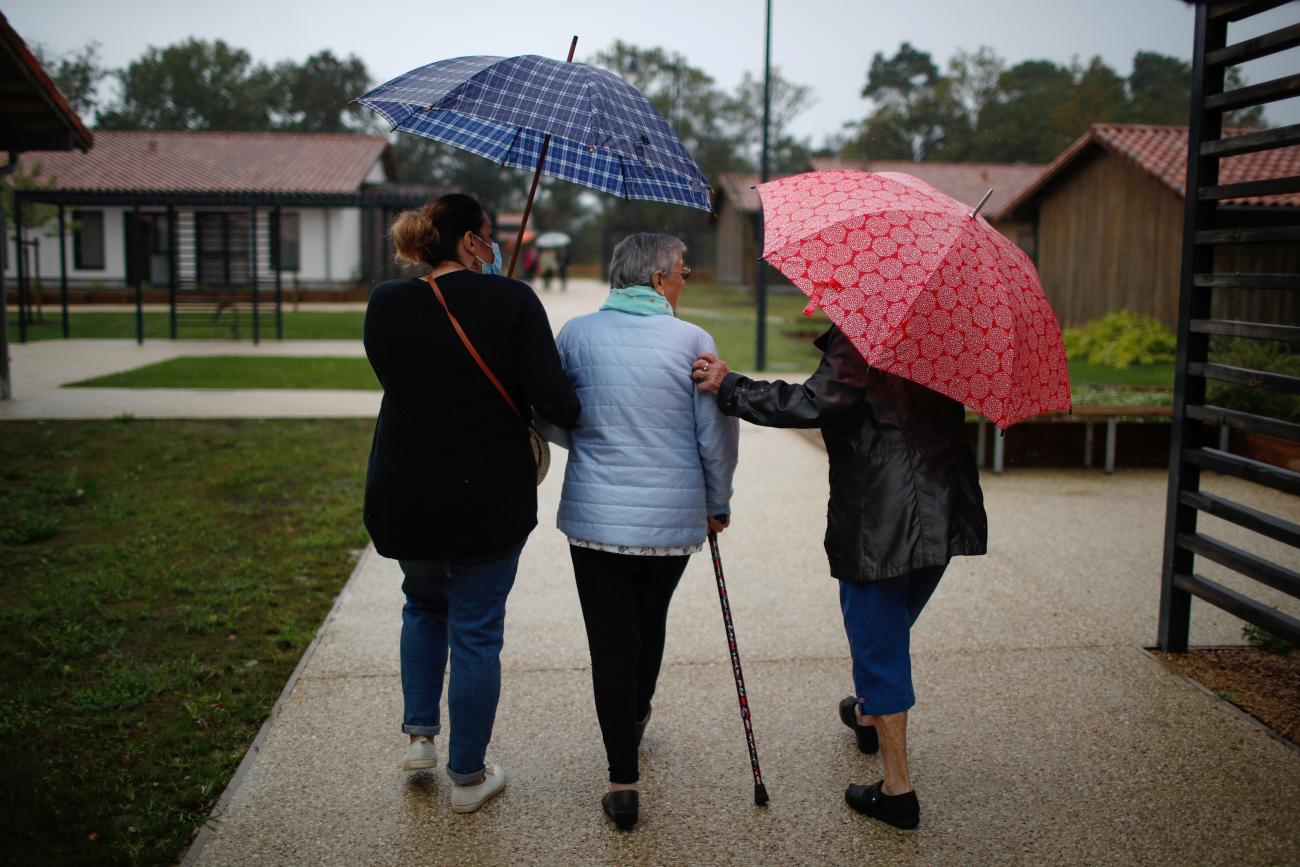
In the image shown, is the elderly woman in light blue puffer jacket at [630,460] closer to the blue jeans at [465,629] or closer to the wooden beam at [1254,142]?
the blue jeans at [465,629]

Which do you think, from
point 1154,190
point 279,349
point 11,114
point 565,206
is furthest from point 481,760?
point 565,206

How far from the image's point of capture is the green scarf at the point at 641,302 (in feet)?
10.8

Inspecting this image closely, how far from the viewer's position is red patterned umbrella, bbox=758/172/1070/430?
2990 millimetres

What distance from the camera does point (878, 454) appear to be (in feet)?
10.7

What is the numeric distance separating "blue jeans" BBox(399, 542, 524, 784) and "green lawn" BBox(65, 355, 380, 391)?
34.1 ft

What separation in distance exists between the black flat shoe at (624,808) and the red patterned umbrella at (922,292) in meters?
1.49

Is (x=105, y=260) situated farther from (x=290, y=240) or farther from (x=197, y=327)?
(x=197, y=327)

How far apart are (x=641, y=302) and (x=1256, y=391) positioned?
8.23 m

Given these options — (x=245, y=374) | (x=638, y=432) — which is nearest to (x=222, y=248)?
(x=245, y=374)

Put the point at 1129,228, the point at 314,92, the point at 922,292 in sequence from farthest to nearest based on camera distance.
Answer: the point at 314,92
the point at 1129,228
the point at 922,292

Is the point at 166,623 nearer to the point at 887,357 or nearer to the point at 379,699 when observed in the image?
the point at 379,699

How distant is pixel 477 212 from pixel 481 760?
1671mm

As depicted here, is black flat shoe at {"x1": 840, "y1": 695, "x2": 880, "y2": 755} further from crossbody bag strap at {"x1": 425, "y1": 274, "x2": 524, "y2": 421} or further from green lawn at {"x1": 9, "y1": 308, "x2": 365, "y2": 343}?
green lawn at {"x1": 9, "y1": 308, "x2": 365, "y2": 343}

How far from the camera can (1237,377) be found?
4.30 meters
